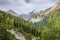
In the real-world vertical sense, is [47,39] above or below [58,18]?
below

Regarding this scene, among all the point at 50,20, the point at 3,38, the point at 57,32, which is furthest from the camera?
the point at 3,38

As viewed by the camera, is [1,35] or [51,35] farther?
[1,35]

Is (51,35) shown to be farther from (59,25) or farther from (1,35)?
(1,35)

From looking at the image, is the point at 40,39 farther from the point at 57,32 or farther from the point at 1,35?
the point at 1,35

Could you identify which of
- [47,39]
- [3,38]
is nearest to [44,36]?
[47,39]

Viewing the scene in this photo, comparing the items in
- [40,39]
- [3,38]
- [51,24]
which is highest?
[51,24]

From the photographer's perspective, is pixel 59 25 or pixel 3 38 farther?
pixel 3 38

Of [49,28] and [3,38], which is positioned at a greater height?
[49,28]

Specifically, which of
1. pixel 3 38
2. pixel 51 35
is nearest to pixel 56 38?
pixel 51 35

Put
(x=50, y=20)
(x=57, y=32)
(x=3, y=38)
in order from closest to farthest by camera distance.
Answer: (x=57, y=32)
(x=50, y=20)
(x=3, y=38)

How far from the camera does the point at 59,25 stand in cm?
2434

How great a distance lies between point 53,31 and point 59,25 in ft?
3.39

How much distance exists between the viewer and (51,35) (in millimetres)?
24172

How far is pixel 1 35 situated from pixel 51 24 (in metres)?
59.7
